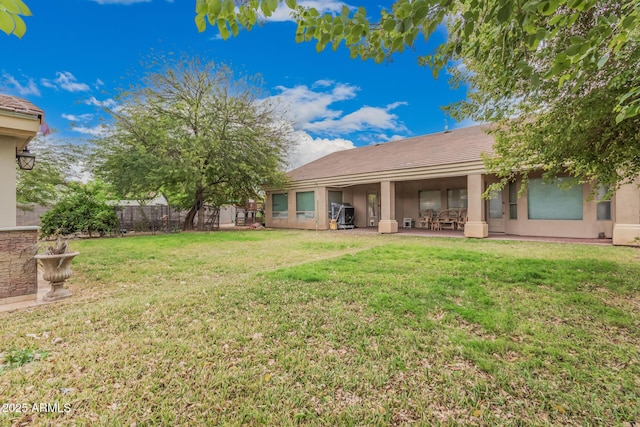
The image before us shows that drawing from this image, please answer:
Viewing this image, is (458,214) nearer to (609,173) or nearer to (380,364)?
(609,173)

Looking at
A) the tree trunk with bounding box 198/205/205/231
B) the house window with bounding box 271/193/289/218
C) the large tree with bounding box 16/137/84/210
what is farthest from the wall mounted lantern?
the house window with bounding box 271/193/289/218

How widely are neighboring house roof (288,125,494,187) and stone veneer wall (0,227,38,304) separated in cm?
1209

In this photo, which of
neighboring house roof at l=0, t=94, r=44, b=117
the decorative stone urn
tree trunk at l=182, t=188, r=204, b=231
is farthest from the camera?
tree trunk at l=182, t=188, r=204, b=231

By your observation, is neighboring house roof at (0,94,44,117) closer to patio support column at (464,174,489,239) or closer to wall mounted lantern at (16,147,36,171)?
wall mounted lantern at (16,147,36,171)

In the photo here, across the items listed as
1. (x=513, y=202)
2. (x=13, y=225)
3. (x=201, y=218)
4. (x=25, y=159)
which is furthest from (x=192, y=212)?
(x=513, y=202)

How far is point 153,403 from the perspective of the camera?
2.07m

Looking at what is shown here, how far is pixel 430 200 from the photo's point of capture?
15477 millimetres

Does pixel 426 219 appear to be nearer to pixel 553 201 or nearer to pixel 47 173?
pixel 553 201

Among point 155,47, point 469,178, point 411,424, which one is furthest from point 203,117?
point 411,424

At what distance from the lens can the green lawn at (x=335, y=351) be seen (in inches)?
79.0

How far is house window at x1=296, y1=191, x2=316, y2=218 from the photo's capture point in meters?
17.1

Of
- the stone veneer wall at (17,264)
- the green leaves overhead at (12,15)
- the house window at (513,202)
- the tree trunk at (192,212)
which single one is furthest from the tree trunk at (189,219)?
the green leaves overhead at (12,15)

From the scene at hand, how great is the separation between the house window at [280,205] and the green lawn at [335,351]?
43.5 feet

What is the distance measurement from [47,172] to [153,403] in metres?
16.3
